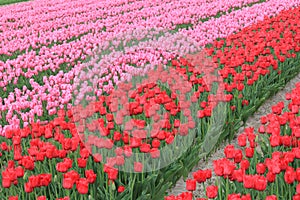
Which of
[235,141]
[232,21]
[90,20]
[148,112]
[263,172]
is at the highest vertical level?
[90,20]

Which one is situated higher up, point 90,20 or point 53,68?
point 90,20

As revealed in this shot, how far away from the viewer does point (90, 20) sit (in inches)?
566

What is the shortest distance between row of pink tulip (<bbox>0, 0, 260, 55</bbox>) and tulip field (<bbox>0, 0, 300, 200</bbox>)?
0.33 ft

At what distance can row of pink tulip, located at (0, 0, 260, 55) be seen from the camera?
1124cm

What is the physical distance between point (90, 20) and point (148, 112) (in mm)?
10259

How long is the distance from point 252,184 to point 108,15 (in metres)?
12.8

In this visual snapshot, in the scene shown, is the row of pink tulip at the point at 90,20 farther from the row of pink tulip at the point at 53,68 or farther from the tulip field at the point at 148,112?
the row of pink tulip at the point at 53,68

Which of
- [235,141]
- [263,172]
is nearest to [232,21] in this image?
[235,141]

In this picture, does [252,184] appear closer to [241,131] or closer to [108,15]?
[241,131]

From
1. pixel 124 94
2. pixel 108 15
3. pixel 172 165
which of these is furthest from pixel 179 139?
pixel 108 15

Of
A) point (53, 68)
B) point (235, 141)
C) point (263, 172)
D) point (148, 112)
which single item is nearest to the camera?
point (263, 172)

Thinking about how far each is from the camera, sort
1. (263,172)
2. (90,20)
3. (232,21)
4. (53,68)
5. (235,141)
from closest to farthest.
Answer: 1. (263,172)
2. (235,141)
3. (53,68)
4. (232,21)
5. (90,20)

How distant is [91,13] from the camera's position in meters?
15.4

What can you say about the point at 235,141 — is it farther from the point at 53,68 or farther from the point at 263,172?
the point at 53,68
